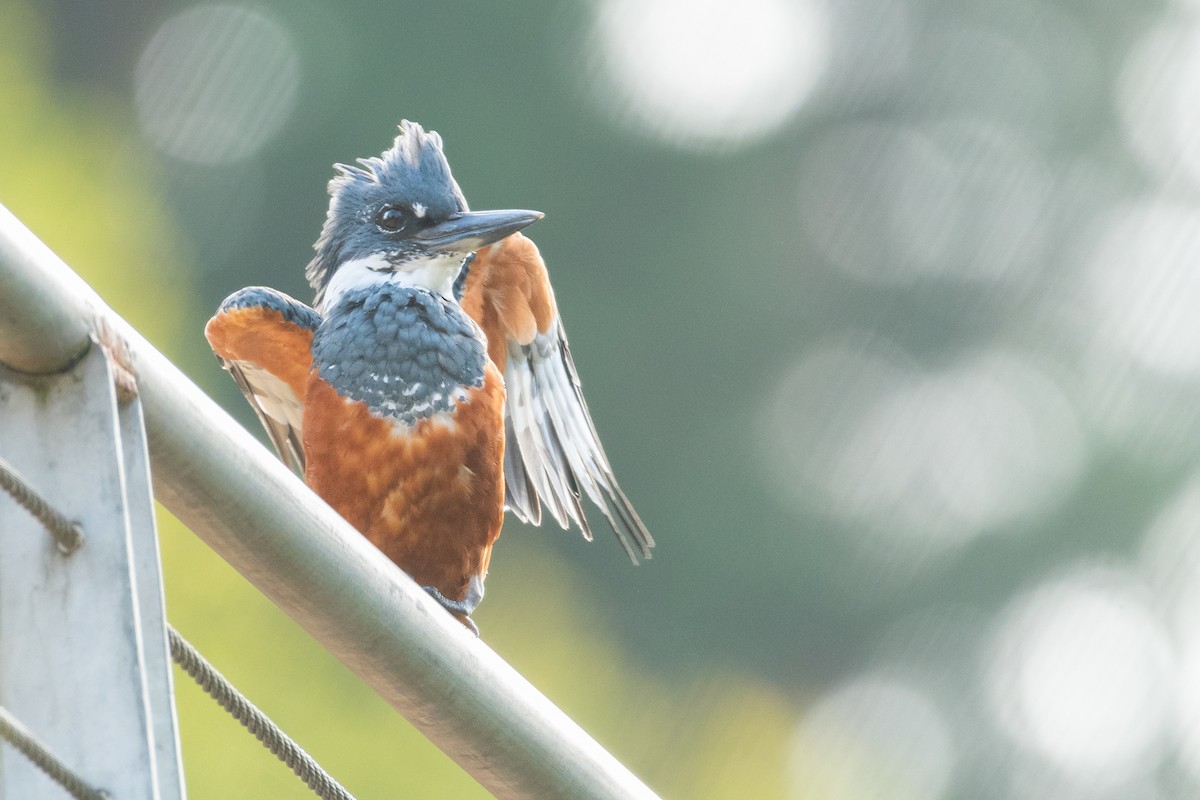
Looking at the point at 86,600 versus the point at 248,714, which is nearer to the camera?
the point at 86,600

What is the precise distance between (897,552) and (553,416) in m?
11.8

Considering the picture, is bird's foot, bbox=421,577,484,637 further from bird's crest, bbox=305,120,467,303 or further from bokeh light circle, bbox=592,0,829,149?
bokeh light circle, bbox=592,0,829,149

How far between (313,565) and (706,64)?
1534 centimetres

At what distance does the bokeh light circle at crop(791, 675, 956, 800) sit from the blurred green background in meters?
0.05

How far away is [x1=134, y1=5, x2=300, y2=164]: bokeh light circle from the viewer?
13680mm

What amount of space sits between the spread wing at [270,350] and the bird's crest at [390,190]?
0.65 feet

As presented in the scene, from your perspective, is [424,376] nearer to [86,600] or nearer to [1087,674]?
[86,600]

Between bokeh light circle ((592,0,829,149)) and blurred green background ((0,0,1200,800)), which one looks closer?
blurred green background ((0,0,1200,800))

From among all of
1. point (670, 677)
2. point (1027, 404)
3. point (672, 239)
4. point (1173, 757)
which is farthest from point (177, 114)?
point (1173, 757)

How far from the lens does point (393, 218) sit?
125 inches

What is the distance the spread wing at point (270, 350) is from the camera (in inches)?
118

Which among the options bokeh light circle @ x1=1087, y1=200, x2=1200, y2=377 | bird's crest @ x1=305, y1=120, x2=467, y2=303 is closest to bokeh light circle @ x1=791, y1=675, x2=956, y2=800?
bokeh light circle @ x1=1087, y1=200, x2=1200, y2=377

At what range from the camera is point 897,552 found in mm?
14883

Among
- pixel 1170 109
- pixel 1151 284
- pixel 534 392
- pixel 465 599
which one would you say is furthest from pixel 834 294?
pixel 465 599
